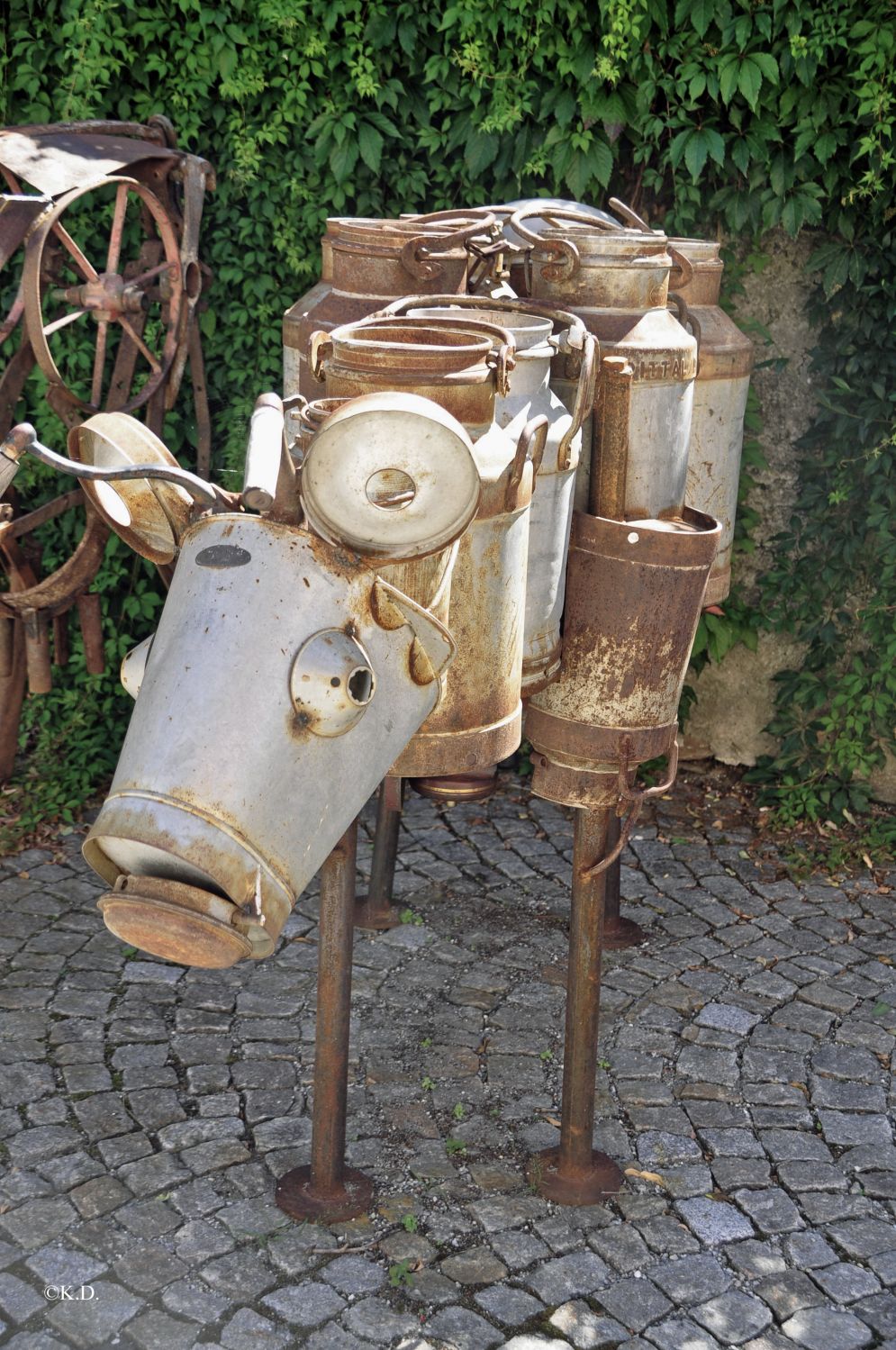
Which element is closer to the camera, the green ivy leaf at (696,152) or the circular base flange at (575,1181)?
the circular base flange at (575,1181)

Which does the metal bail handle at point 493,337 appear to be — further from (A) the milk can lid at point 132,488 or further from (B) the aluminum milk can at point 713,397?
(B) the aluminum milk can at point 713,397

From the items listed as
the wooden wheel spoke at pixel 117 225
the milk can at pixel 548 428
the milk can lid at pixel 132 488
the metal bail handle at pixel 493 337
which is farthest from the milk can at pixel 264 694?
the wooden wheel spoke at pixel 117 225

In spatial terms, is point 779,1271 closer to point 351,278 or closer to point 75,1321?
point 75,1321

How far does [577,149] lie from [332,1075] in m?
3.62

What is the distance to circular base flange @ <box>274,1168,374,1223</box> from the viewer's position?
336cm

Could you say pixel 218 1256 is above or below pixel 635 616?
below

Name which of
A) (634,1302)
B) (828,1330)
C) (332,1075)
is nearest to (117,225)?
(332,1075)

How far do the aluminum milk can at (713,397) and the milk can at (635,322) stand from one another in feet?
3.56

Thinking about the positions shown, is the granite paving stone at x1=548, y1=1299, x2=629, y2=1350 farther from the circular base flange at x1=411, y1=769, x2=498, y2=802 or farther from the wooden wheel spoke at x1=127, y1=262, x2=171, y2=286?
the wooden wheel spoke at x1=127, y1=262, x2=171, y2=286

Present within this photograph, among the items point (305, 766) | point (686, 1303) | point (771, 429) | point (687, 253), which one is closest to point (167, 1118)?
point (686, 1303)

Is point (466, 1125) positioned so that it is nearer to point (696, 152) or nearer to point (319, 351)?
point (319, 351)

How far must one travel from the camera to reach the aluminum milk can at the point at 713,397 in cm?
470

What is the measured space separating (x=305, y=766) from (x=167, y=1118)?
1.77 meters

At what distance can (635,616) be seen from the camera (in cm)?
339
